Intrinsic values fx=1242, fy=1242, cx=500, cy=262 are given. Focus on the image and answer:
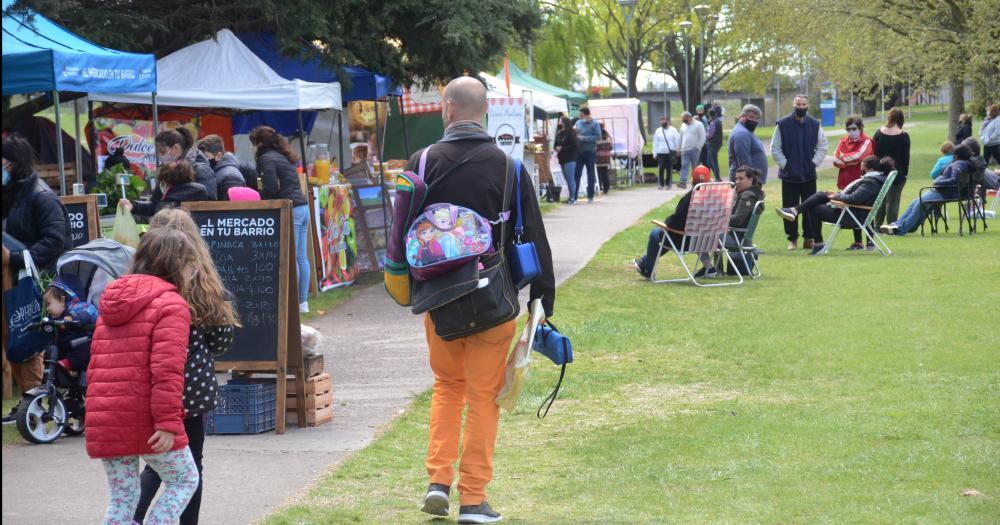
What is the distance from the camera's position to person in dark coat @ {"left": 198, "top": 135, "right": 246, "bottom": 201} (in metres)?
11.2

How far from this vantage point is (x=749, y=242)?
14.5 meters

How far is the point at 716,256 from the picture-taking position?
48.1 ft

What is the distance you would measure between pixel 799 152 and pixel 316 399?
412 inches

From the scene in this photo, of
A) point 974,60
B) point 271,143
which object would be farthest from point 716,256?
point 974,60

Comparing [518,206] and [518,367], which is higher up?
[518,206]

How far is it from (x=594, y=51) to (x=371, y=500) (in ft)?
162

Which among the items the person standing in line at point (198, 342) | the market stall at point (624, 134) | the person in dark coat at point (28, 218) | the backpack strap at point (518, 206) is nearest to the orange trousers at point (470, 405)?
the backpack strap at point (518, 206)

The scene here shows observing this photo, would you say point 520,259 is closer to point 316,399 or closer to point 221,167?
point 316,399

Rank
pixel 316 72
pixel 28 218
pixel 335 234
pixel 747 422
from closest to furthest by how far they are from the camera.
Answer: pixel 747 422, pixel 28 218, pixel 335 234, pixel 316 72

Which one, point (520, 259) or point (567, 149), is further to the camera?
point (567, 149)

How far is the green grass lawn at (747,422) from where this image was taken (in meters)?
5.58

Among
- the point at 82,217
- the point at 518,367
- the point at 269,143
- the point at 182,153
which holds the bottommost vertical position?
the point at 518,367

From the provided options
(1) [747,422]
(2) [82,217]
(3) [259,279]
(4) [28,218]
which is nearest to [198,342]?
(3) [259,279]

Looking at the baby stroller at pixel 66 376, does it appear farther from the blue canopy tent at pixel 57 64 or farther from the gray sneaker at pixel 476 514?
the gray sneaker at pixel 476 514
